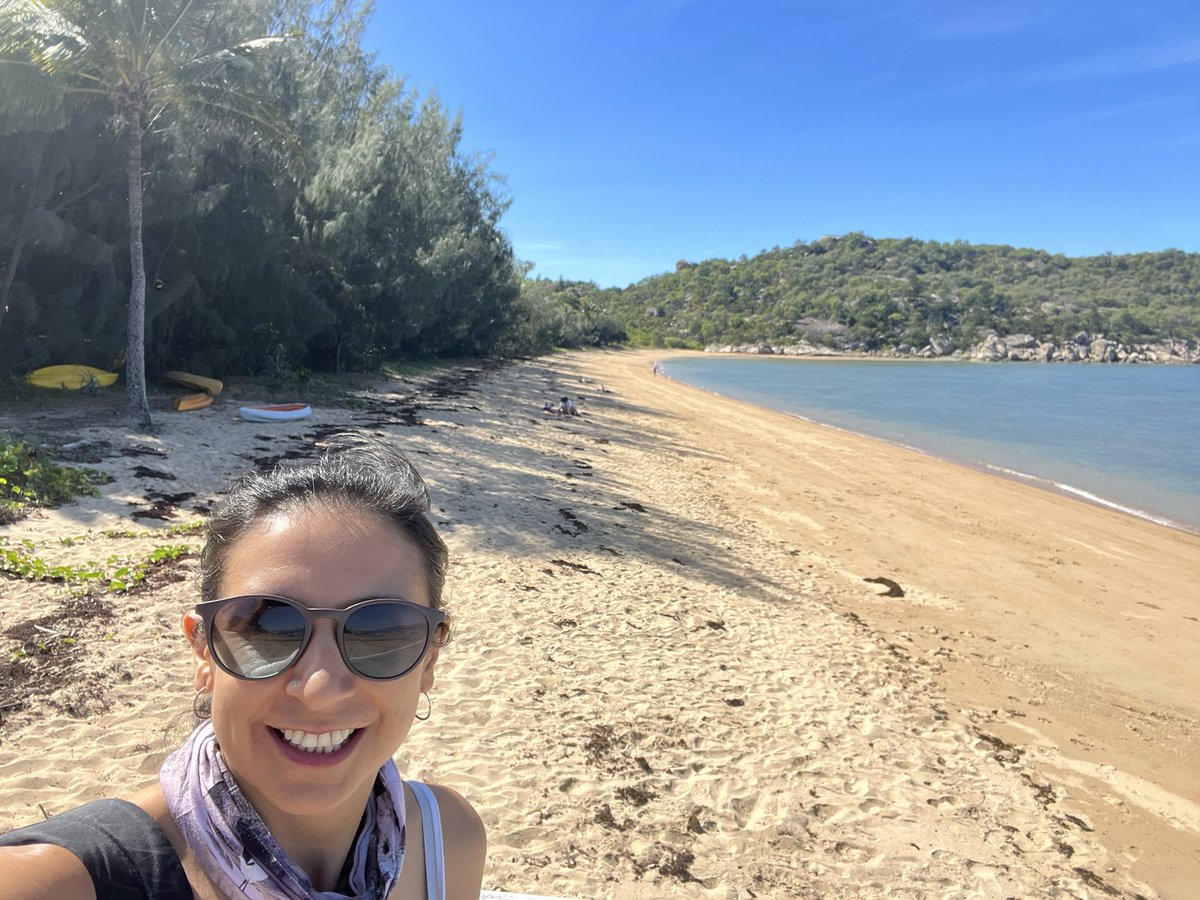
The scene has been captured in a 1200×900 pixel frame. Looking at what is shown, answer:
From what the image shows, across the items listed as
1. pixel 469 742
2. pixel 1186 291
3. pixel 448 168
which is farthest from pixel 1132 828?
pixel 1186 291

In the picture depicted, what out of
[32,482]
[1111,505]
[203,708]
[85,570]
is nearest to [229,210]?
[32,482]

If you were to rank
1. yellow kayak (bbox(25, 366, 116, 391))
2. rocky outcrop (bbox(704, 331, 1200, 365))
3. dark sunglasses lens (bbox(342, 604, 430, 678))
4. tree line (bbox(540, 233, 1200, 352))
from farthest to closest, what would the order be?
tree line (bbox(540, 233, 1200, 352)) < rocky outcrop (bbox(704, 331, 1200, 365)) < yellow kayak (bbox(25, 366, 116, 391)) < dark sunglasses lens (bbox(342, 604, 430, 678))

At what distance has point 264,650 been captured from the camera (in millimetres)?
1109

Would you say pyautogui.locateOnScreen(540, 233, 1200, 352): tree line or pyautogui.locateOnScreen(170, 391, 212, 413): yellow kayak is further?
pyautogui.locateOnScreen(540, 233, 1200, 352): tree line

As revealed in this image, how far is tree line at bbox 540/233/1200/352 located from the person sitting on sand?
76032mm

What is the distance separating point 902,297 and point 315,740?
12159 centimetres

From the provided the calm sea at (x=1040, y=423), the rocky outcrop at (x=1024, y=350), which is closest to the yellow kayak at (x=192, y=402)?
the calm sea at (x=1040, y=423)

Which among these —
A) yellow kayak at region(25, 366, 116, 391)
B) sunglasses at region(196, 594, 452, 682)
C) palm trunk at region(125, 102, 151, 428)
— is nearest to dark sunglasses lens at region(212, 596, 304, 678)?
sunglasses at region(196, 594, 452, 682)

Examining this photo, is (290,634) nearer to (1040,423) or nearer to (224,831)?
(224,831)

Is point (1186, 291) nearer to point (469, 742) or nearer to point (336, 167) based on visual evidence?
point (336, 167)

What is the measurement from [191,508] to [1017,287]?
5521 inches

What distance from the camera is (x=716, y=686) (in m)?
5.20

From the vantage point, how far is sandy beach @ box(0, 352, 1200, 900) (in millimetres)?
3562

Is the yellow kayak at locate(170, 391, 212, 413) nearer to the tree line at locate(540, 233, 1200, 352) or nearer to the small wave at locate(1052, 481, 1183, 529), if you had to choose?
the small wave at locate(1052, 481, 1183, 529)
